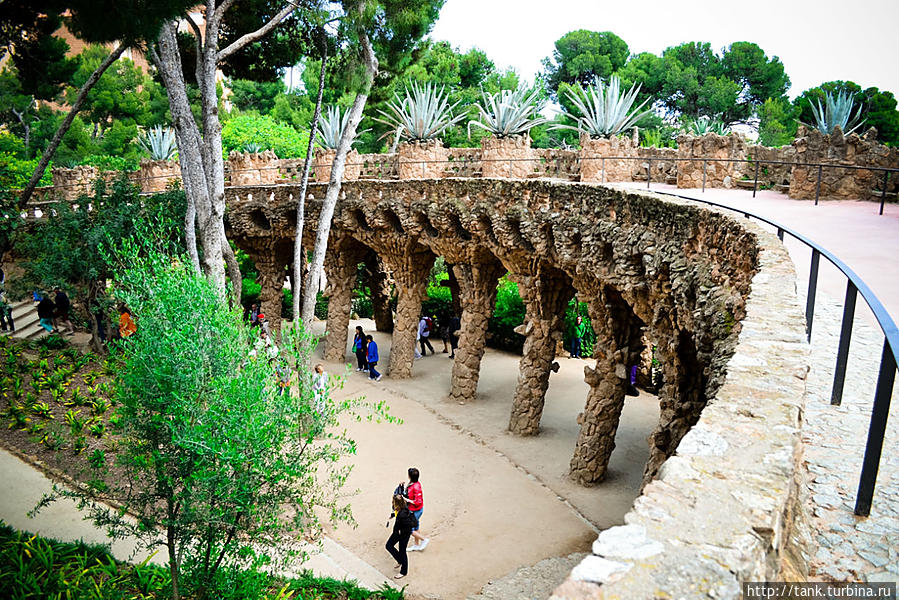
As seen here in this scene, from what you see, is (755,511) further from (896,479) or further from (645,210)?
(645,210)

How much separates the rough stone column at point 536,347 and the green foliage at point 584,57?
33203 millimetres

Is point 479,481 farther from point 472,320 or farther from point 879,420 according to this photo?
point 879,420

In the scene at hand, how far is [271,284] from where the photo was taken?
22281 millimetres

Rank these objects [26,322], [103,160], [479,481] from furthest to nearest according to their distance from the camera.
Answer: [103,160]
[26,322]
[479,481]

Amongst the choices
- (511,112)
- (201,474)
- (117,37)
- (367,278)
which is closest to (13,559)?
(201,474)

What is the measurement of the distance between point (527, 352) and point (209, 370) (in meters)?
9.25

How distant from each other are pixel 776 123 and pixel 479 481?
3265 centimetres

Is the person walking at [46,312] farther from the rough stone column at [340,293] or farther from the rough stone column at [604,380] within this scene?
the rough stone column at [604,380]

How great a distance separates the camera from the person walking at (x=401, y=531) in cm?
891

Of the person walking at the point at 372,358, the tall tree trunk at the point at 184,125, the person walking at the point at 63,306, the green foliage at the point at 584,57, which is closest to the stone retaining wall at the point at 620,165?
the person walking at the point at 63,306

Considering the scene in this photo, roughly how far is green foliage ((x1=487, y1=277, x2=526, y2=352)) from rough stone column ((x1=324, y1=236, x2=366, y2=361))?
15.5ft

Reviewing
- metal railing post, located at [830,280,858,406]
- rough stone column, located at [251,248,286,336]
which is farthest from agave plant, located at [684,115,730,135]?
metal railing post, located at [830,280,858,406]

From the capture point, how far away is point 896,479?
10.7 ft

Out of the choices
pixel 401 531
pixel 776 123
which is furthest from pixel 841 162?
pixel 776 123
